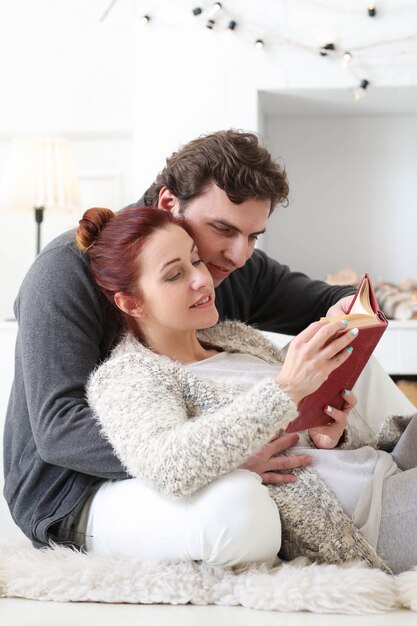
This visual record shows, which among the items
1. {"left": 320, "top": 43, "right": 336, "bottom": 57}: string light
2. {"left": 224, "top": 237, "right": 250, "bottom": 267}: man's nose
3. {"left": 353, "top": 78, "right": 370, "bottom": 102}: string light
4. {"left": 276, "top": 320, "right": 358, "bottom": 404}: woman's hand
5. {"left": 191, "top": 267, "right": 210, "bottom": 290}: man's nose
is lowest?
{"left": 276, "top": 320, "right": 358, "bottom": 404}: woman's hand

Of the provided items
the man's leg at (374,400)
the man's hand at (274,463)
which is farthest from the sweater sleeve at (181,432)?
the man's leg at (374,400)

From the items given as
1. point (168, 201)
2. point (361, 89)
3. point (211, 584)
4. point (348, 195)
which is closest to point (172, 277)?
point (168, 201)

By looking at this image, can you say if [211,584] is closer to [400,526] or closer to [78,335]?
[400,526]

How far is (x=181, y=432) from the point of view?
4.75ft

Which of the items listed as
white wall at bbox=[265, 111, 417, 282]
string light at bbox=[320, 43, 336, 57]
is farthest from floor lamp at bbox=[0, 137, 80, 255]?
string light at bbox=[320, 43, 336, 57]

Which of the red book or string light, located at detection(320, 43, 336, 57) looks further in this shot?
string light, located at detection(320, 43, 336, 57)

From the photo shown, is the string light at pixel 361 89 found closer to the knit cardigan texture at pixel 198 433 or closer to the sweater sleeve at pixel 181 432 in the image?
the knit cardigan texture at pixel 198 433

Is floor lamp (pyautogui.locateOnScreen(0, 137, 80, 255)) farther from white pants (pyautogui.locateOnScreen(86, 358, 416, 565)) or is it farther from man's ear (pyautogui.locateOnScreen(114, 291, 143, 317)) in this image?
white pants (pyautogui.locateOnScreen(86, 358, 416, 565))

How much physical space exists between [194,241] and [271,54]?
1.87 meters

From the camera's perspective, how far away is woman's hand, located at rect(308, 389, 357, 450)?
1.70m

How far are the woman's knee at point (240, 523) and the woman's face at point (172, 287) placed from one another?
35cm

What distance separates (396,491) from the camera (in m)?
1.65

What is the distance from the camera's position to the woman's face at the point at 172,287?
1.71m

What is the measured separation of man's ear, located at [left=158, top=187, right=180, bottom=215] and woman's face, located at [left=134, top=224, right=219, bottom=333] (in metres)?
0.22
